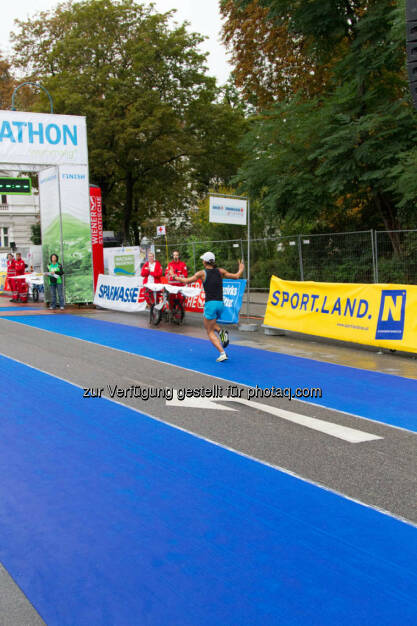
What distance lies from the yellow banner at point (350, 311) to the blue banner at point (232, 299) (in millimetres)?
1316

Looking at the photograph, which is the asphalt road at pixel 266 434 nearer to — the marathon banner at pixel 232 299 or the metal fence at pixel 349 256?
the marathon banner at pixel 232 299

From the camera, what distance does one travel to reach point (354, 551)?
417 cm

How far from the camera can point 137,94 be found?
36250 mm

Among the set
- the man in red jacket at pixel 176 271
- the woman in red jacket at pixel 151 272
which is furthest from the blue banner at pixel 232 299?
the woman in red jacket at pixel 151 272

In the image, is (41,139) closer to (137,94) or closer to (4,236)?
(137,94)

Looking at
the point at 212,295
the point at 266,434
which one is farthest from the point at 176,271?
the point at 266,434

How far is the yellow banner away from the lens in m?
12.2

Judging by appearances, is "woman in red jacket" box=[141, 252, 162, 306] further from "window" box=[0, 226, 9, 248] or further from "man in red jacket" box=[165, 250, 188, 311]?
"window" box=[0, 226, 9, 248]

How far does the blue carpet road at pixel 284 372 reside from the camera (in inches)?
325

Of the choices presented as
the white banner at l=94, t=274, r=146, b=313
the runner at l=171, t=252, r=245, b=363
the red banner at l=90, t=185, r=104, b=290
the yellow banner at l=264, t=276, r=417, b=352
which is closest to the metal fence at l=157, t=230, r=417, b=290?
the yellow banner at l=264, t=276, r=417, b=352

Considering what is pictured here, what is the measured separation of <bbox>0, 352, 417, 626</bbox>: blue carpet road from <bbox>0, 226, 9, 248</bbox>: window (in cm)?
Result: 6529

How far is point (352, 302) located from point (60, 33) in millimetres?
35159

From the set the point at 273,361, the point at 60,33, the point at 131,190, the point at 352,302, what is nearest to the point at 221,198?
the point at 352,302

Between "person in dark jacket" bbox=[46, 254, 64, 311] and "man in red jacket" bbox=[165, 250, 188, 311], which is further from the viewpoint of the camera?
"person in dark jacket" bbox=[46, 254, 64, 311]
